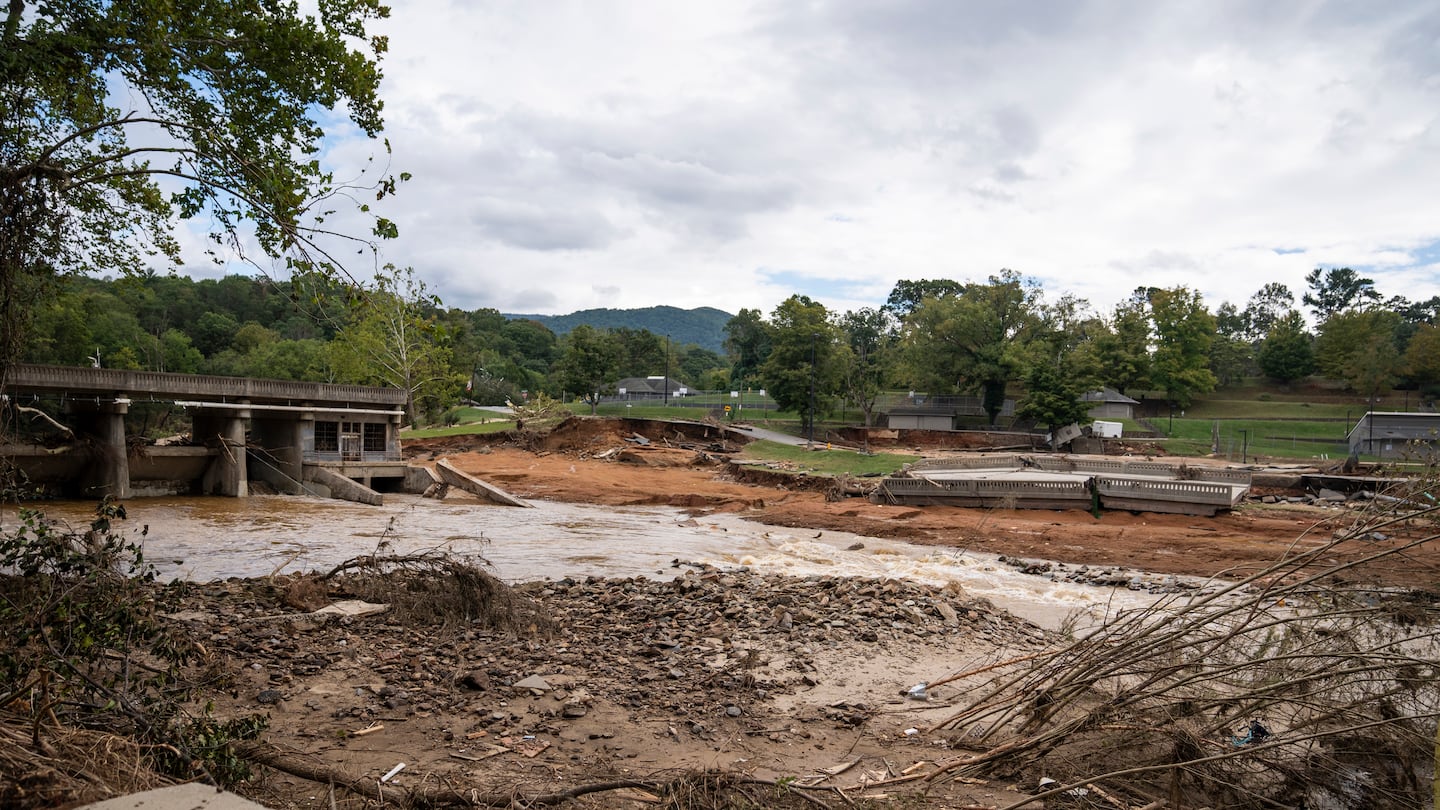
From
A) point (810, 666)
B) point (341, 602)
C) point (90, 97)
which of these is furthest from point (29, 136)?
point (810, 666)

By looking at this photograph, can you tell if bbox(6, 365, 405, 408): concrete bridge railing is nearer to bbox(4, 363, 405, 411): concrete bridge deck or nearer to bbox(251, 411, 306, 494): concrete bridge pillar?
bbox(4, 363, 405, 411): concrete bridge deck

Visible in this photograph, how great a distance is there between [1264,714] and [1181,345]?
77.6 metres

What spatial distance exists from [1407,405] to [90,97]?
83.7 m

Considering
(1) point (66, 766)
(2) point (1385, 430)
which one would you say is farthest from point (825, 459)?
(1) point (66, 766)

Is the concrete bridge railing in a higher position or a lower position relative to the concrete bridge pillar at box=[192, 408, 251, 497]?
higher

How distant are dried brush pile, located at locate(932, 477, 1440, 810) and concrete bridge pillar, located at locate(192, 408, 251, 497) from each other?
31751mm

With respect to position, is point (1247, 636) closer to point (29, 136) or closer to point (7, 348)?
point (7, 348)

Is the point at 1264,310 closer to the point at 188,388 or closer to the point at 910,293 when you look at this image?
the point at 910,293

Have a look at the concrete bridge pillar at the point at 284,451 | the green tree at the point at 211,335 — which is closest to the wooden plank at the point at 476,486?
the concrete bridge pillar at the point at 284,451

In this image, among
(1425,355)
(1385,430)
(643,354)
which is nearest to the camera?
(1385,430)

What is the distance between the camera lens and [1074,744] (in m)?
5.71

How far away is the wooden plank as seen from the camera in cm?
3028

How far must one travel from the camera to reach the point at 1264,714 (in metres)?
5.43

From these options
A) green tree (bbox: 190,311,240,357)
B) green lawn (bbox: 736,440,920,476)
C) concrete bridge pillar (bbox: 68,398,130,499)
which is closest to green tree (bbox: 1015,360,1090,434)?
green lawn (bbox: 736,440,920,476)
